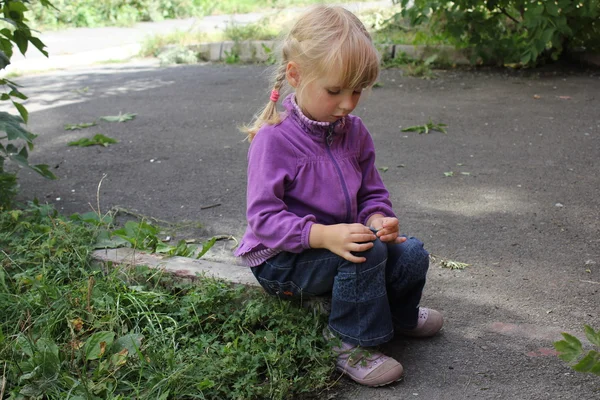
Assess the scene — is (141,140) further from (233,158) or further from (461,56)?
(461,56)

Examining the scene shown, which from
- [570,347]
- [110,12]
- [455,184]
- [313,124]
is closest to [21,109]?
[313,124]

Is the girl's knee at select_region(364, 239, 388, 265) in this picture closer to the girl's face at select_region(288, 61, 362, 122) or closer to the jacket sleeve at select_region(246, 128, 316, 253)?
the jacket sleeve at select_region(246, 128, 316, 253)

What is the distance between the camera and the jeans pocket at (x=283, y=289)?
247cm

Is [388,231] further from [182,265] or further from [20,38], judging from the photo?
[20,38]

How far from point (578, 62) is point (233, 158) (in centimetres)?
428

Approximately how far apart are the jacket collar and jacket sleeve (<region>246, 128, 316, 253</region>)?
10cm

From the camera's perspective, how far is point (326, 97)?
237 cm

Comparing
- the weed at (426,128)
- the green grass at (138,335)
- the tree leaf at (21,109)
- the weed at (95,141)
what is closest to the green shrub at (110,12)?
the weed at (95,141)

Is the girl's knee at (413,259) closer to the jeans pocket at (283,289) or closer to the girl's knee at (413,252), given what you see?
the girl's knee at (413,252)

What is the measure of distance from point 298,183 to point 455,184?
205 cm

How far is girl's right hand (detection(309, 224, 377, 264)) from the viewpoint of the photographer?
2229 mm

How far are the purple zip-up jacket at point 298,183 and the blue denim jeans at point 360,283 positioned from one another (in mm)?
68

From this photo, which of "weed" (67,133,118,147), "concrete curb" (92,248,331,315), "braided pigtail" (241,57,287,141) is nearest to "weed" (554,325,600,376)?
"concrete curb" (92,248,331,315)

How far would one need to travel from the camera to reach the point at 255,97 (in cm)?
698
